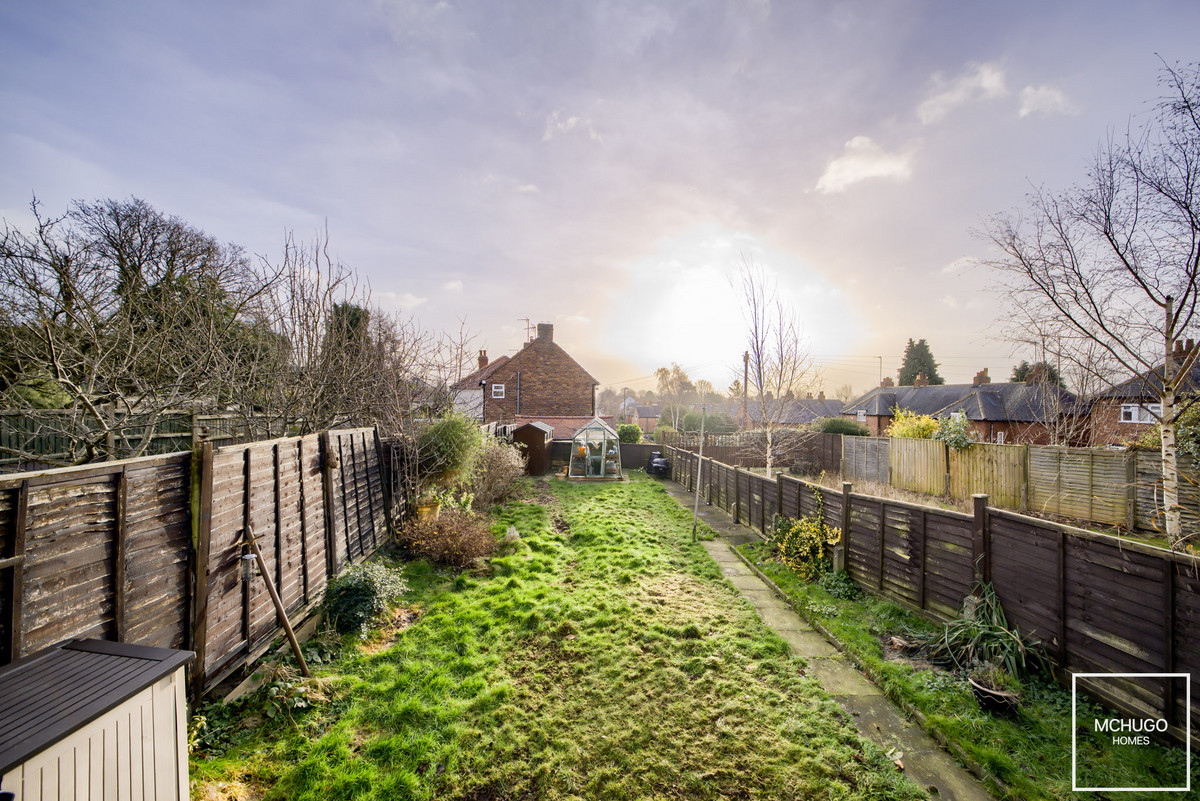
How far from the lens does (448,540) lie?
740 centimetres

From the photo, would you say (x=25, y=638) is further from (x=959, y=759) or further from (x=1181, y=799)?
(x=1181, y=799)

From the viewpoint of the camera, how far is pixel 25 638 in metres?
2.30

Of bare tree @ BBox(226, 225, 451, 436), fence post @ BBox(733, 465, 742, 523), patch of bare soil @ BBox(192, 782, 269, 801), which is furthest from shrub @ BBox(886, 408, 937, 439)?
patch of bare soil @ BBox(192, 782, 269, 801)

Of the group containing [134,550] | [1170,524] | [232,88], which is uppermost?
[232,88]

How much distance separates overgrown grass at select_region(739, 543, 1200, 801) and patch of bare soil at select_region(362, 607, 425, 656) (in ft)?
17.4

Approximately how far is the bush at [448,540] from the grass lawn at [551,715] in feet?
2.75

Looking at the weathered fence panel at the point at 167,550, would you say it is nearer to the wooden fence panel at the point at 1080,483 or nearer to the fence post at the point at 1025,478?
the wooden fence panel at the point at 1080,483

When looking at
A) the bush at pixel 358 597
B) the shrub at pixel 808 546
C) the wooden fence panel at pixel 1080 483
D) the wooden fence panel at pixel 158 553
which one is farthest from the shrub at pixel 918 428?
the wooden fence panel at pixel 158 553

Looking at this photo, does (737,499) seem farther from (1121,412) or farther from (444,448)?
(1121,412)

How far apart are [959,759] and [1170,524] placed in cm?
892

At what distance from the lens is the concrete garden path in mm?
3330

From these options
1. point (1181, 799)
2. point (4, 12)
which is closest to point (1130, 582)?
point (1181, 799)

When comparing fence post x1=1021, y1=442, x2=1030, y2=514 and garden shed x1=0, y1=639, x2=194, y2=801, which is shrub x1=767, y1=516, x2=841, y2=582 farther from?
fence post x1=1021, y1=442, x2=1030, y2=514

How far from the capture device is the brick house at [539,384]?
2745cm
